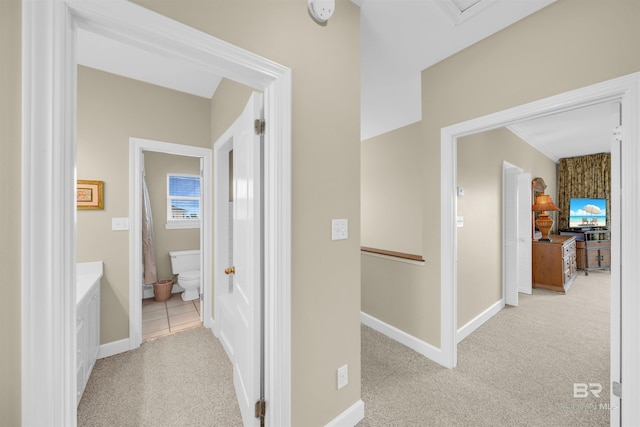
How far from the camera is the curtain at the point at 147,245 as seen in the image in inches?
144

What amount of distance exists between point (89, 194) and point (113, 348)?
1.42 metres

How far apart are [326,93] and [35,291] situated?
1.42 metres

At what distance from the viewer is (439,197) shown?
2.14m

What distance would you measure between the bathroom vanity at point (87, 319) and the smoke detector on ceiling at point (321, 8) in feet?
7.27

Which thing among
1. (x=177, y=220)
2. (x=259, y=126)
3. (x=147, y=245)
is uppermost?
(x=259, y=126)

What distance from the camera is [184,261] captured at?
13.1 ft

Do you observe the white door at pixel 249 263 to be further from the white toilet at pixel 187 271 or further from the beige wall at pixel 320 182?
the white toilet at pixel 187 271

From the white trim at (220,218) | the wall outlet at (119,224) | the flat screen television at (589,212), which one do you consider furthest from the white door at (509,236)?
the wall outlet at (119,224)

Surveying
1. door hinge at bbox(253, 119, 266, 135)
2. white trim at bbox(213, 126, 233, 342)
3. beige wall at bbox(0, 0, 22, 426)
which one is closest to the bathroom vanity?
white trim at bbox(213, 126, 233, 342)

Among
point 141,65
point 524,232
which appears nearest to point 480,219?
point 524,232

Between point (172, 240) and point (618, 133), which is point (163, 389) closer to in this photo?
point (172, 240)

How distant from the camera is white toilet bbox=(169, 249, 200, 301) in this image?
11.9 feet

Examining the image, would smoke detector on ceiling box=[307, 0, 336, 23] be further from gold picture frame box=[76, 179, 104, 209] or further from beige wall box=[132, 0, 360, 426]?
gold picture frame box=[76, 179, 104, 209]
